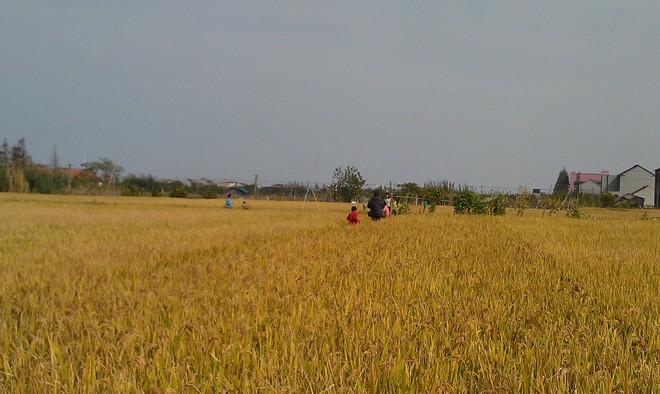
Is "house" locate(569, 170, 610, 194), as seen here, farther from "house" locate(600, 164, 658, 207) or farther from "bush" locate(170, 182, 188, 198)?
"bush" locate(170, 182, 188, 198)

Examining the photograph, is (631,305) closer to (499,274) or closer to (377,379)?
(499,274)

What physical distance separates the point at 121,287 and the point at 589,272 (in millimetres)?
4958

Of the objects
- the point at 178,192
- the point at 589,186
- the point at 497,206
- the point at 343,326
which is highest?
the point at 589,186

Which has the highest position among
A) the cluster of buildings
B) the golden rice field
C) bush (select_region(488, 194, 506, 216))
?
the cluster of buildings

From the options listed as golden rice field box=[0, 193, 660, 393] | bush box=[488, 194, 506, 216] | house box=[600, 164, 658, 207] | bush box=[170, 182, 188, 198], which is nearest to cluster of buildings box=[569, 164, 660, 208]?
house box=[600, 164, 658, 207]

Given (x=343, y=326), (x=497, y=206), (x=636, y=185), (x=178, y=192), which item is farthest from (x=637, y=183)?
(x=343, y=326)

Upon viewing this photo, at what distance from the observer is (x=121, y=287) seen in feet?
15.1

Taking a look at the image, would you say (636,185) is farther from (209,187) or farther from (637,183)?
(209,187)

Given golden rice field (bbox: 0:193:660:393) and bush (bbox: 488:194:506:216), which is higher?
bush (bbox: 488:194:506:216)

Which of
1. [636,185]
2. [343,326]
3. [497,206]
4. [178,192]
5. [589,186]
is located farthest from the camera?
[589,186]

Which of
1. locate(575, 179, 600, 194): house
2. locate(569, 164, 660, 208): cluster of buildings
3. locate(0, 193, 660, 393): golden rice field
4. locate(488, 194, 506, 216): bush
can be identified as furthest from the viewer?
locate(575, 179, 600, 194): house

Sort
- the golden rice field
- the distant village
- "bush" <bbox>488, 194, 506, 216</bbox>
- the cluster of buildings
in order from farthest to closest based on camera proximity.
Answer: the cluster of buildings → the distant village → "bush" <bbox>488, 194, 506, 216</bbox> → the golden rice field

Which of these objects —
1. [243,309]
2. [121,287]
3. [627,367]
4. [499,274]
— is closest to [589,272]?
[499,274]

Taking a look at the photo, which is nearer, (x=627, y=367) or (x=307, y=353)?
(x=627, y=367)
